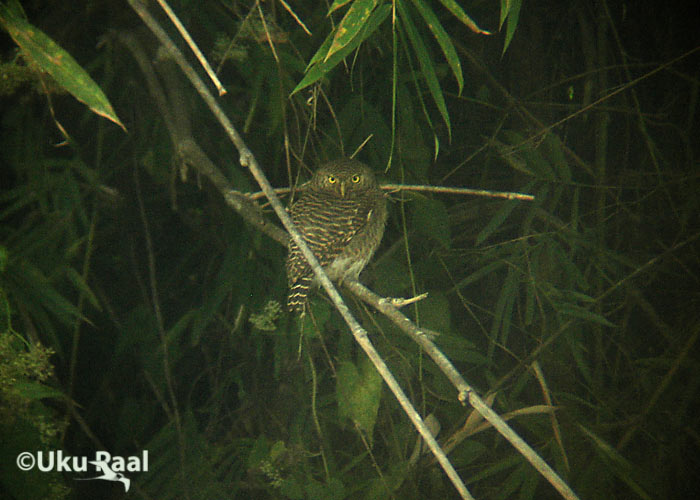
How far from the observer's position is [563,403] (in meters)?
1.80

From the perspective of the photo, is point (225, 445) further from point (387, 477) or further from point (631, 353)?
point (631, 353)

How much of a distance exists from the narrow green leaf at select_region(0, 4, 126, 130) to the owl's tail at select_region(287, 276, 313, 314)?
0.90 m

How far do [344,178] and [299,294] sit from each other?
0.45 metres

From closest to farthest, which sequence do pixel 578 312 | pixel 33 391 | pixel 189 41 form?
1. pixel 189 41
2. pixel 33 391
3. pixel 578 312

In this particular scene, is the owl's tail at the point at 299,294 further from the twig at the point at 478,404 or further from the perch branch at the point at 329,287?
the perch branch at the point at 329,287

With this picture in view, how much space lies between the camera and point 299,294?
→ 6.06ft

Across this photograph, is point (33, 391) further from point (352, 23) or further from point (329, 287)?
point (352, 23)

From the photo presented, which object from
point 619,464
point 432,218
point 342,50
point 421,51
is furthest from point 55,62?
point 619,464

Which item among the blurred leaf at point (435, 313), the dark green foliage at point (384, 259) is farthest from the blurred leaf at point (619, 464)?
the blurred leaf at point (435, 313)

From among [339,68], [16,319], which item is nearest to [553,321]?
[339,68]

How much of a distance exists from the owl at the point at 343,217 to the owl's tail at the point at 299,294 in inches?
7.4

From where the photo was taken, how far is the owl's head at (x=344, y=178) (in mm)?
2053

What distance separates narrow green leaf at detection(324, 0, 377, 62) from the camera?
3.57 ft

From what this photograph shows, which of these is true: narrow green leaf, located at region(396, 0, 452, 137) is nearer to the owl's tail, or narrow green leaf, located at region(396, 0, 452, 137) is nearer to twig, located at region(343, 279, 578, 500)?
twig, located at region(343, 279, 578, 500)
